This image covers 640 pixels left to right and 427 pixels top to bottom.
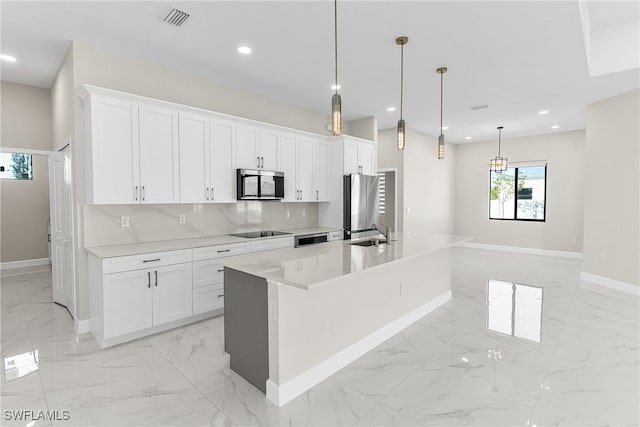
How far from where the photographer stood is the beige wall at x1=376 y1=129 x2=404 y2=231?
7.24m

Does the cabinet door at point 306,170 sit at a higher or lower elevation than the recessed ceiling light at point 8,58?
lower

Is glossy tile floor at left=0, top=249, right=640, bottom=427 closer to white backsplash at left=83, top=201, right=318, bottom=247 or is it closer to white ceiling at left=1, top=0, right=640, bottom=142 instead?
white backsplash at left=83, top=201, right=318, bottom=247

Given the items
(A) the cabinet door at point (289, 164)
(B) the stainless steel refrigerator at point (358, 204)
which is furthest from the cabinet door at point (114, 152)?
(B) the stainless steel refrigerator at point (358, 204)

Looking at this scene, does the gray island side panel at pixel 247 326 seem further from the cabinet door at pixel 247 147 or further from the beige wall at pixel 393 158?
the beige wall at pixel 393 158

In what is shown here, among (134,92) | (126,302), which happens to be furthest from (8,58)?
(126,302)

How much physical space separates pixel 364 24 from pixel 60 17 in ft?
8.67

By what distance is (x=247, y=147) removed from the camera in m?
4.35

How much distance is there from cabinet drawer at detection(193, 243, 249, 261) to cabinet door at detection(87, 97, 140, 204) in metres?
0.82

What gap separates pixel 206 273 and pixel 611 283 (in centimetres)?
598

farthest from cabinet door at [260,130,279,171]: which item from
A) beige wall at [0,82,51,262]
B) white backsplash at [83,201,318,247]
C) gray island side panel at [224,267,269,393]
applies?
beige wall at [0,82,51,262]

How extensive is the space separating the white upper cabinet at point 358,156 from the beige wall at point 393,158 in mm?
1390

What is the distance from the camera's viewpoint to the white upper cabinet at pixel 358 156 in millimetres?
5480

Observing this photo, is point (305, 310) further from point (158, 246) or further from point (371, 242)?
point (158, 246)

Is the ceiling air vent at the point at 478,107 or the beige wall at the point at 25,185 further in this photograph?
the ceiling air vent at the point at 478,107
